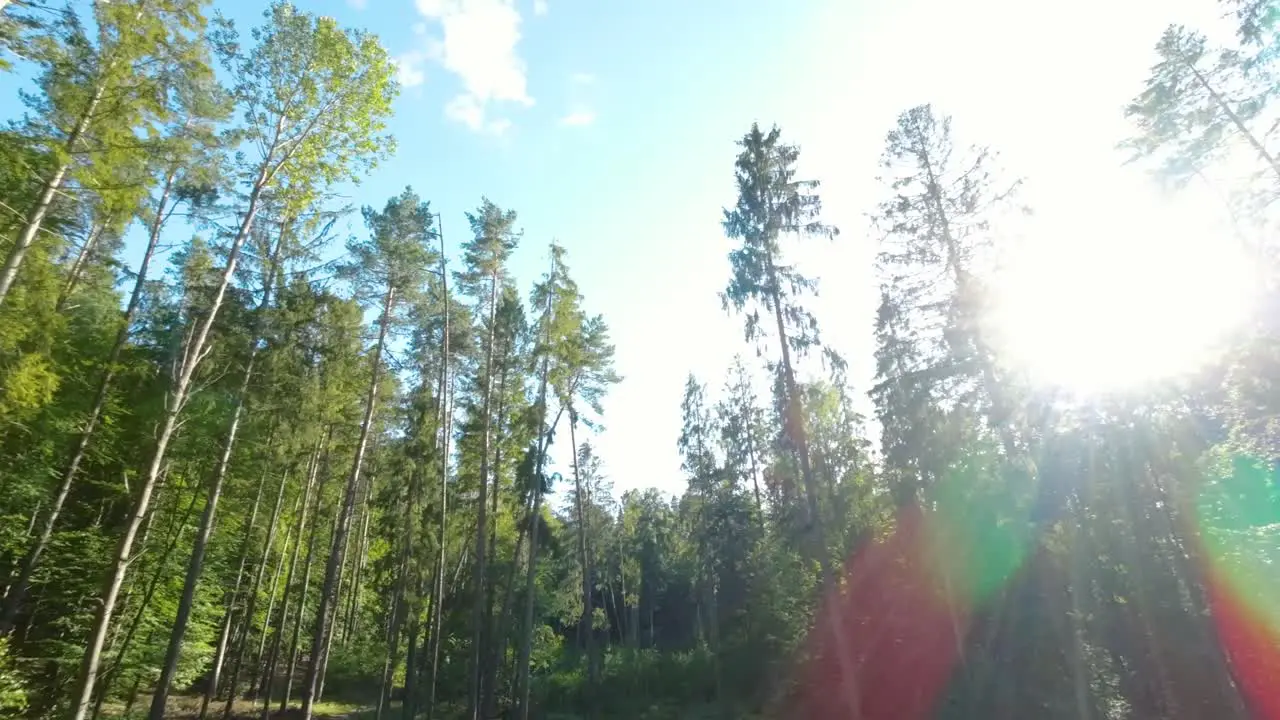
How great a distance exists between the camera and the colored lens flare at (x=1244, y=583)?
15156 mm

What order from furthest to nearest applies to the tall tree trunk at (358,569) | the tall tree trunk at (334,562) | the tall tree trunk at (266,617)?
the tall tree trunk at (358,569), the tall tree trunk at (266,617), the tall tree trunk at (334,562)

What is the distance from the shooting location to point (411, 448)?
21344 mm

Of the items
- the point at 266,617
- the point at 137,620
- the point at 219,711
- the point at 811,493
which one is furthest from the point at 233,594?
the point at 811,493

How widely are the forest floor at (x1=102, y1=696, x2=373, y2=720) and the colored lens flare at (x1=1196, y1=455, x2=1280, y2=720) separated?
24.8 m

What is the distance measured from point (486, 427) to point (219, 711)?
48.8 feet

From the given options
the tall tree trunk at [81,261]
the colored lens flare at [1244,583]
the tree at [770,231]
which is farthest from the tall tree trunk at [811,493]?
the tall tree trunk at [81,261]

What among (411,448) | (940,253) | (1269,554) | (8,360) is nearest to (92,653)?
(8,360)

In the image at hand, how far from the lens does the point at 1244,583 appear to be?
1540 centimetres

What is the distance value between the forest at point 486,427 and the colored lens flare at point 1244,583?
0.26ft

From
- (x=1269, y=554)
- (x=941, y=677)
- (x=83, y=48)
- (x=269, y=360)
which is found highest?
(x=83, y=48)

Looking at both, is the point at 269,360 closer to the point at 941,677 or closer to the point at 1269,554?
the point at 941,677

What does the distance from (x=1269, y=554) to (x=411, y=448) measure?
78.9 feet

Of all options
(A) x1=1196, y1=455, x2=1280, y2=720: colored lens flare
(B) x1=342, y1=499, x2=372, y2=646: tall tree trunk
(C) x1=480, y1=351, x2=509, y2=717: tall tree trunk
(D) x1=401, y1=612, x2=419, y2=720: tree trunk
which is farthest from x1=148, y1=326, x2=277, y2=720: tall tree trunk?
(A) x1=1196, y1=455, x2=1280, y2=720: colored lens flare

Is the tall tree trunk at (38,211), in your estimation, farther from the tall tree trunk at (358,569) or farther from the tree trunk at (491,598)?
the tall tree trunk at (358,569)
